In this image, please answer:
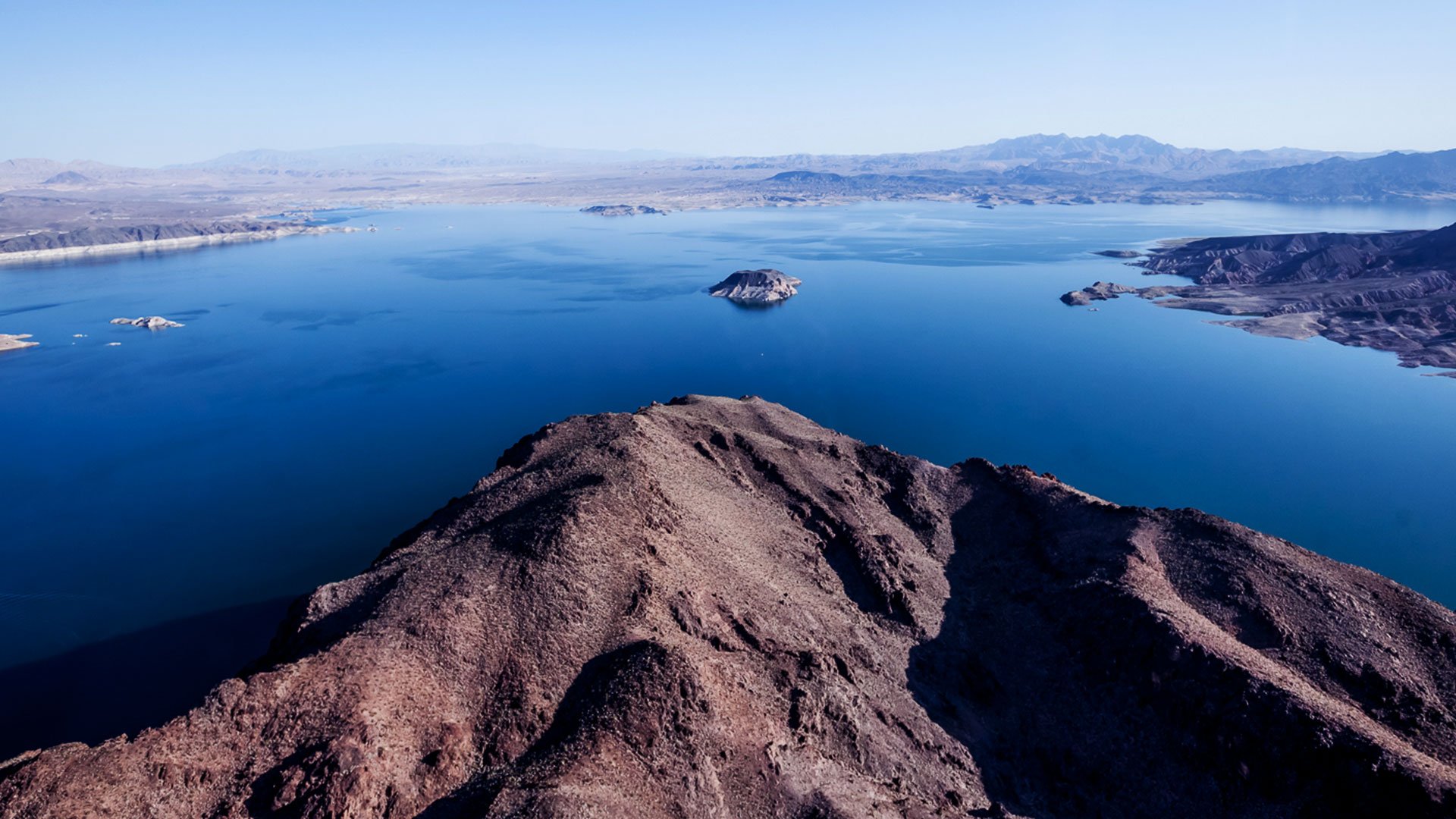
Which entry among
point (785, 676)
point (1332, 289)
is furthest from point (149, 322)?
→ point (1332, 289)

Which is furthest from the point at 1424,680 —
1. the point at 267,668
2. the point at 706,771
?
the point at 267,668

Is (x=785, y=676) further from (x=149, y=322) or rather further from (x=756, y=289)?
(x=149, y=322)

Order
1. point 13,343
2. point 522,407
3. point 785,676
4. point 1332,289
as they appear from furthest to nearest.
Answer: point 1332,289 → point 13,343 → point 522,407 → point 785,676

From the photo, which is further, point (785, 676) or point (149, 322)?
point (149, 322)

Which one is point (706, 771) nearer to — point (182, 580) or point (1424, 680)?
point (1424, 680)

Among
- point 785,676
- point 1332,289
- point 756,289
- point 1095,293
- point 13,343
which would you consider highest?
point 1332,289

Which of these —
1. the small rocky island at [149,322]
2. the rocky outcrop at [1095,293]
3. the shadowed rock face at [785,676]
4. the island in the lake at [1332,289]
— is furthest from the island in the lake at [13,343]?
the island in the lake at [1332,289]

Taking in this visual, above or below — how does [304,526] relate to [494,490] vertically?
below
